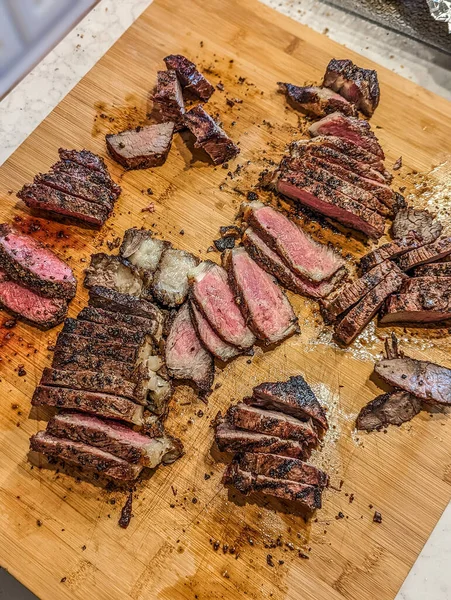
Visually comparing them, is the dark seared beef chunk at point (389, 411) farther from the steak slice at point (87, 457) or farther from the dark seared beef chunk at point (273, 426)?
the steak slice at point (87, 457)

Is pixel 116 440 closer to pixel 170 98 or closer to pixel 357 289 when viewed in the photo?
pixel 357 289

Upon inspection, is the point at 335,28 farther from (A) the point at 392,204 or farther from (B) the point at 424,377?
(B) the point at 424,377

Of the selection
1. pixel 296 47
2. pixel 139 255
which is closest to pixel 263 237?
pixel 139 255

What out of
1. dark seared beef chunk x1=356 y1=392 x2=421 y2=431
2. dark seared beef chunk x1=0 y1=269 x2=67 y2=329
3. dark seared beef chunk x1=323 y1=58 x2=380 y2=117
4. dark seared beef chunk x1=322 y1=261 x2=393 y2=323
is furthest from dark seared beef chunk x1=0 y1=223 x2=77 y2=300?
dark seared beef chunk x1=323 y1=58 x2=380 y2=117

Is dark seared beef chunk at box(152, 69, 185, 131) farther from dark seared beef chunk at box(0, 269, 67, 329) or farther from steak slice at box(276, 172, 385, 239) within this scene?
dark seared beef chunk at box(0, 269, 67, 329)

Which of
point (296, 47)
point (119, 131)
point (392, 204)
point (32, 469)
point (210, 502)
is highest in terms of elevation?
point (296, 47)

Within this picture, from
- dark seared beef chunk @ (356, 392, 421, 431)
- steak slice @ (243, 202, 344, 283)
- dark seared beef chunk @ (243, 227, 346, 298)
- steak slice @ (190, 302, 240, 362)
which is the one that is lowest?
steak slice @ (190, 302, 240, 362)
